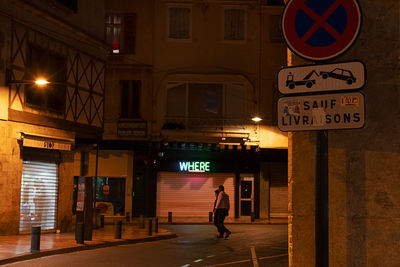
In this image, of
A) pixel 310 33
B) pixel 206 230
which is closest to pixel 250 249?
pixel 206 230

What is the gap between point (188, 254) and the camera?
1397 centimetres

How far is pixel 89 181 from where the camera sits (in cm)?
1739

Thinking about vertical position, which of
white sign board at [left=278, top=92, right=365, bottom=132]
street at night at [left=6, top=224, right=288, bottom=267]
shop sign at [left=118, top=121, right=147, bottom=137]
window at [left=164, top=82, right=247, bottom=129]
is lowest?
street at night at [left=6, top=224, right=288, bottom=267]

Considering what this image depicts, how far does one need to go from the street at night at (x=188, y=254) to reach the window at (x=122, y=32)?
14.3 m

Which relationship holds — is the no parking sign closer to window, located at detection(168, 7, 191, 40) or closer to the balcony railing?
the balcony railing

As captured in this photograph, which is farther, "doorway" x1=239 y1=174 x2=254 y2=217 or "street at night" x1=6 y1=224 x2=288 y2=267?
"doorway" x1=239 y1=174 x2=254 y2=217

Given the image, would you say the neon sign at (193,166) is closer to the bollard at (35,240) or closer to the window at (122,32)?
the window at (122,32)

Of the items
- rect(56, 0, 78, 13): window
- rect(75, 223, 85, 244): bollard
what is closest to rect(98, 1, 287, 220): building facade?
rect(56, 0, 78, 13): window

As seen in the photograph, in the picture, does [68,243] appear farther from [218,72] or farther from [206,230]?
[218,72]

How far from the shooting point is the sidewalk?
13038 mm

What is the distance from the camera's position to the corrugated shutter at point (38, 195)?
61.9 feet

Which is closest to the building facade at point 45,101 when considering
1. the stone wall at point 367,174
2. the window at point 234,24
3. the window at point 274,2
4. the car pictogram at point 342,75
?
the window at point 234,24

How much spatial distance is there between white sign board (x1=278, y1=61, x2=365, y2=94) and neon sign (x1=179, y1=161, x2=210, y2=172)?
88.7 ft

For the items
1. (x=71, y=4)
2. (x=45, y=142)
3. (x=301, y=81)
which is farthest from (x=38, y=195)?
(x=301, y=81)
